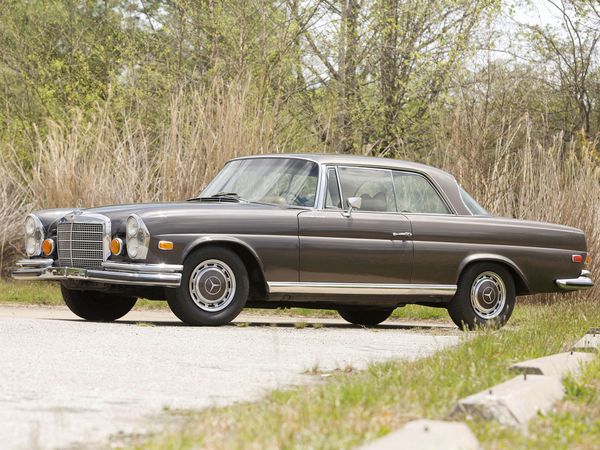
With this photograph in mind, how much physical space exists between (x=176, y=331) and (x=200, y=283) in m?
0.72

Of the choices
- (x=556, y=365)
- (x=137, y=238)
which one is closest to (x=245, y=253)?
(x=137, y=238)

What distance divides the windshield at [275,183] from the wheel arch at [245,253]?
648mm

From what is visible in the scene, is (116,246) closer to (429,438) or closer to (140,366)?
(140,366)

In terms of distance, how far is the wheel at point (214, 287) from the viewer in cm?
1123

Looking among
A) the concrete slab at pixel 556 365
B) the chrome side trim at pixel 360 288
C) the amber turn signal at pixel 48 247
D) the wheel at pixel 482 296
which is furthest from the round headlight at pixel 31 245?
the concrete slab at pixel 556 365

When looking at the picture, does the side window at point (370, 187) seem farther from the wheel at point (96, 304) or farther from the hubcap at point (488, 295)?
the wheel at point (96, 304)

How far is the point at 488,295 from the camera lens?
12805mm

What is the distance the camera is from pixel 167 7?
117 feet

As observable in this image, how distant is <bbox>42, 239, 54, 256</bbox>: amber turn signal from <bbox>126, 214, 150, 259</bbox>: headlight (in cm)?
119

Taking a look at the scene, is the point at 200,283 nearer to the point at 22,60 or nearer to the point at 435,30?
the point at 435,30

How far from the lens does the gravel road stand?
5824 millimetres

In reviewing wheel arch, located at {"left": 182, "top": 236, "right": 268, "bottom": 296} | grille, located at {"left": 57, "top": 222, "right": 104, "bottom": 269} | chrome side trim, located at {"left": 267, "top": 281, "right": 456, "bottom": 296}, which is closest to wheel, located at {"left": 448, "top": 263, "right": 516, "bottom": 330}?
chrome side trim, located at {"left": 267, "top": 281, "right": 456, "bottom": 296}

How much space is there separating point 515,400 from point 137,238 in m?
5.83

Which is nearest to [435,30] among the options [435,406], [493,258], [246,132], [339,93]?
[339,93]
